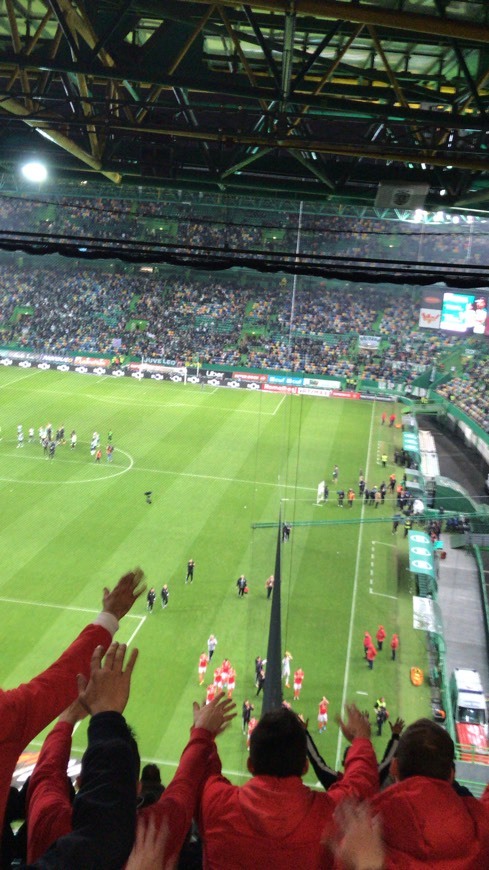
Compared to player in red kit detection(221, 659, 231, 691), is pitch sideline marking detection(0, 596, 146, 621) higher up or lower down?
lower down

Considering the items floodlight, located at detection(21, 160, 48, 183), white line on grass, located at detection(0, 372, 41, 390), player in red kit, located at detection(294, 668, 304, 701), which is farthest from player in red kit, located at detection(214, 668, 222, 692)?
white line on grass, located at detection(0, 372, 41, 390)

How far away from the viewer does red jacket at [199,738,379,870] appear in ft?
6.35

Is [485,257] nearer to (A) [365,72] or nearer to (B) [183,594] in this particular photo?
(B) [183,594]

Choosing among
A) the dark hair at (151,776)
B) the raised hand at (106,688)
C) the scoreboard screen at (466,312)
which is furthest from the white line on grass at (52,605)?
the scoreboard screen at (466,312)

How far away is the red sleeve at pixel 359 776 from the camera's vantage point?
2.10 metres

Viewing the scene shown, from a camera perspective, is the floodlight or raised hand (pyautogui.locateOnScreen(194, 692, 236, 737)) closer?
raised hand (pyautogui.locateOnScreen(194, 692, 236, 737))

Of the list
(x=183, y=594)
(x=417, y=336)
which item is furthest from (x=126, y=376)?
(x=183, y=594)

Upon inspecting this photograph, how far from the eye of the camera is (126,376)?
33.9 m

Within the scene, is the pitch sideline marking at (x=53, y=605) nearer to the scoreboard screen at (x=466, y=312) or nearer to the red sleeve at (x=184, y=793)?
the red sleeve at (x=184, y=793)

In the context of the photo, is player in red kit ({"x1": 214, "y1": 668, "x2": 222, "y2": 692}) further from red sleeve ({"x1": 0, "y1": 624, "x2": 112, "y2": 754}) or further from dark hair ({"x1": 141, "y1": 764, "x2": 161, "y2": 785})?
red sleeve ({"x1": 0, "y1": 624, "x2": 112, "y2": 754})

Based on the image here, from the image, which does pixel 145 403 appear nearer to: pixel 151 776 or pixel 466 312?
pixel 466 312

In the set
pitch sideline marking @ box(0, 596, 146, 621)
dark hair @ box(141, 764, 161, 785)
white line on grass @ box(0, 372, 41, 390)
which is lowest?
pitch sideline marking @ box(0, 596, 146, 621)

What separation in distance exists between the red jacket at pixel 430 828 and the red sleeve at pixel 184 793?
0.47 meters

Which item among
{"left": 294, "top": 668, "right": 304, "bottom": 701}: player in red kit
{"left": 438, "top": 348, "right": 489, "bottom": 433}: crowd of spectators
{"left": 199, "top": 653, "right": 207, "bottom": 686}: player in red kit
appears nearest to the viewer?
{"left": 294, "top": 668, "right": 304, "bottom": 701}: player in red kit
